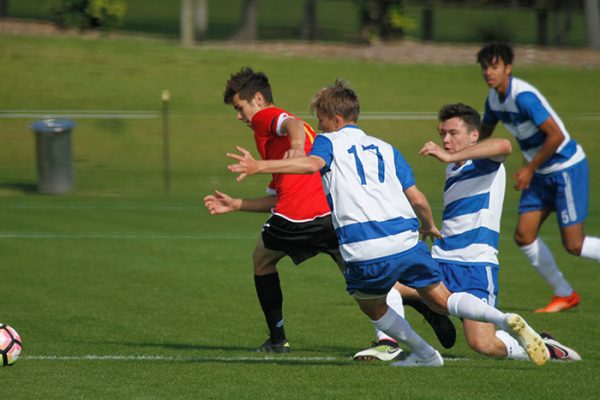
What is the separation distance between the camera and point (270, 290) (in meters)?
7.83

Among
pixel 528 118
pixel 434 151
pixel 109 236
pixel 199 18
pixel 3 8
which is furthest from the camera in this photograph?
pixel 3 8

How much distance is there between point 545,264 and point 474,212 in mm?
2571

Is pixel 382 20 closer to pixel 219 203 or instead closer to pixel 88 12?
pixel 88 12

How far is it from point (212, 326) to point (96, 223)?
618cm

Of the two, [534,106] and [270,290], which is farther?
[534,106]

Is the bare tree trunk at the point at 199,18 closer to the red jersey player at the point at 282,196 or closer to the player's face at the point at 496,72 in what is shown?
the player's face at the point at 496,72

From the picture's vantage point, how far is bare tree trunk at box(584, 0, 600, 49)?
2956cm

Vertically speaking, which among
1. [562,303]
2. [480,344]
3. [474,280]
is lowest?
[562,303]

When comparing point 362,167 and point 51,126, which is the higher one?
point 362,167

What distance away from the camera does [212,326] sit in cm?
899

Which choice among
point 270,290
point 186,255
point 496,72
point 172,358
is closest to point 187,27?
point 186,255

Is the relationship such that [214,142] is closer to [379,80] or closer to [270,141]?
[379,80]

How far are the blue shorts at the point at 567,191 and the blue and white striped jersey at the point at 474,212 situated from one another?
211 cm

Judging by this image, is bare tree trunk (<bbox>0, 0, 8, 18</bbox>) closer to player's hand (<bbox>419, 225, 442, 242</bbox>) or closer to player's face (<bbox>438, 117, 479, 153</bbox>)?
player's face (<bbox>438, 117, 479, 153</bbox>)
